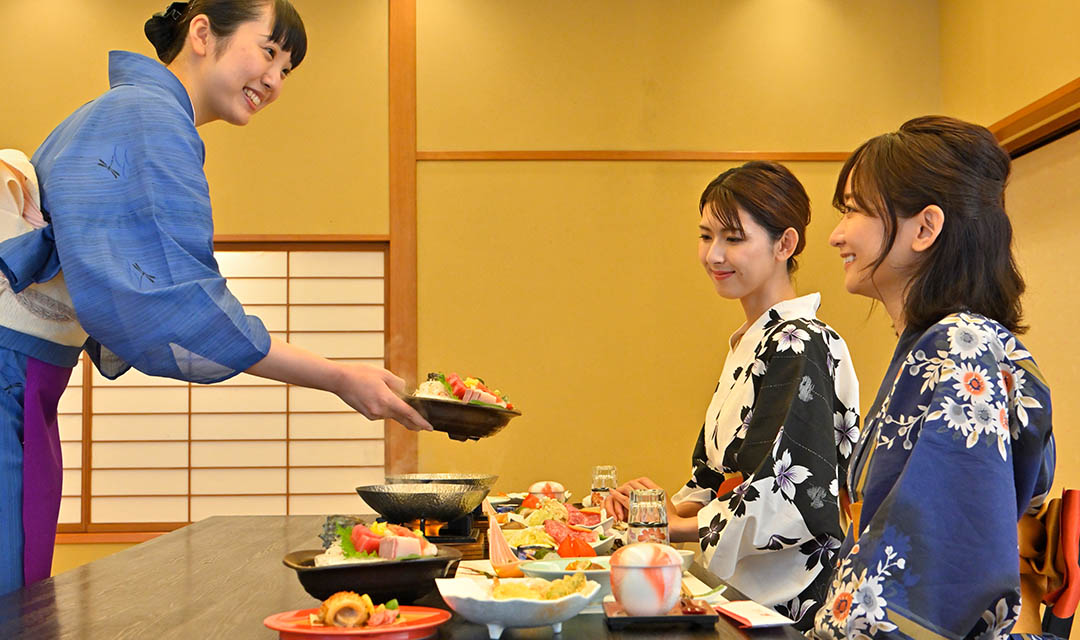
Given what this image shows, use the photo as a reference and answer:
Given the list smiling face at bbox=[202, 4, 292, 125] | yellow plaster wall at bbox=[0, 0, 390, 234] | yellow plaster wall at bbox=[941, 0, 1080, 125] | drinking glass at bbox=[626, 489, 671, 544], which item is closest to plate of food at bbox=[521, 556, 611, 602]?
drinking glass at bbox=[626, 489, 671, 544]

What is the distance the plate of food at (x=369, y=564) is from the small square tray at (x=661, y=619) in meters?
0.25

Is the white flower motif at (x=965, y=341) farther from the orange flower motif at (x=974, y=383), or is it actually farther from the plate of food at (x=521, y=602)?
the plate of food at (x=521, y=602)

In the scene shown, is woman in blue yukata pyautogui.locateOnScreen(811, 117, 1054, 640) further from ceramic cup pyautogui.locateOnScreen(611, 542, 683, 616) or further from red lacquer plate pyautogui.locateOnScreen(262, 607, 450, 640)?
red lacquer plate pyautogui.locateOnScreen(262, 607, 450, 640)

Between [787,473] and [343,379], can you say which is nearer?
[343,379]

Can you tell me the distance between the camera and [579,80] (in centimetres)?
546

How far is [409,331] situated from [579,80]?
1653 mm

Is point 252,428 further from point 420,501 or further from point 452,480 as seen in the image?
point 420,501

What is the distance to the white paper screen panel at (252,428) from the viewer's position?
532 centimetres

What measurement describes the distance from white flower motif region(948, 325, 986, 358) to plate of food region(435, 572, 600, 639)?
2.18 feet

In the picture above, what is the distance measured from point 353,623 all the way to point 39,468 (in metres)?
0.89

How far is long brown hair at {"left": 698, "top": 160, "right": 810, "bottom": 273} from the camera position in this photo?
2543 mm

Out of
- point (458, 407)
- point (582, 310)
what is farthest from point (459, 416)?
point (582, 310)

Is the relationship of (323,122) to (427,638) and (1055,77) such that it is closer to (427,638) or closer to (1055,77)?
(1055,77)

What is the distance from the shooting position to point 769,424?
217 centimetres
